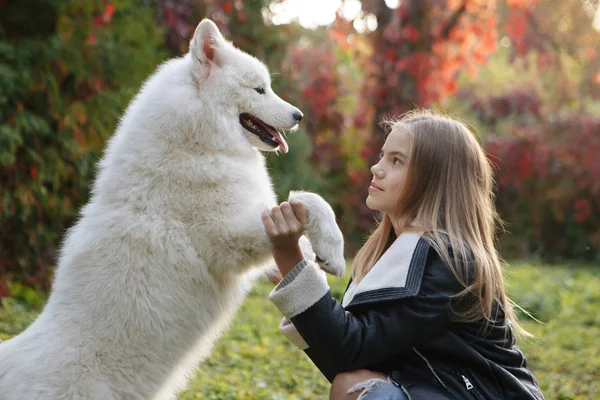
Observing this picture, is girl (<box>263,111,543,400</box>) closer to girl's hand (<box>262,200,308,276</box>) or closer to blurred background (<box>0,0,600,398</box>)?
girl's hand (<box>262,200,308,276</box>)

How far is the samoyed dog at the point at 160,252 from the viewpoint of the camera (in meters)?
2.65

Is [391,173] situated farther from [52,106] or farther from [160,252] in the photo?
[52,106]

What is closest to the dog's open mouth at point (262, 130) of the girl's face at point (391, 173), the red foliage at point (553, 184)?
the girl's face at point (391, 173)

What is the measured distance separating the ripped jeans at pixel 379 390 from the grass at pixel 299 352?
1.54 metres

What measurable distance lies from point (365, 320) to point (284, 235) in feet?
1.40

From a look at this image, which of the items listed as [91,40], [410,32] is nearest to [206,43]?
[91,40]

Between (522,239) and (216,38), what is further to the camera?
(522,239)

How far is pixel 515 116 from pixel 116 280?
42.0 feet

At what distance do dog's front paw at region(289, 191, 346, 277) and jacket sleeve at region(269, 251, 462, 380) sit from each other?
0.22 metres

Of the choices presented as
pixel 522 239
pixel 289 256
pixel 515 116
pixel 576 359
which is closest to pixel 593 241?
pixel 522 239

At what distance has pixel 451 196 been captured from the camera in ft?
8.91

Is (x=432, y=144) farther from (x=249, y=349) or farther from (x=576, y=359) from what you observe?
(x=576, y=359)

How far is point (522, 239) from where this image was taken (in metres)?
12.5

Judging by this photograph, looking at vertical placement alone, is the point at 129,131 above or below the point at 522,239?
above
